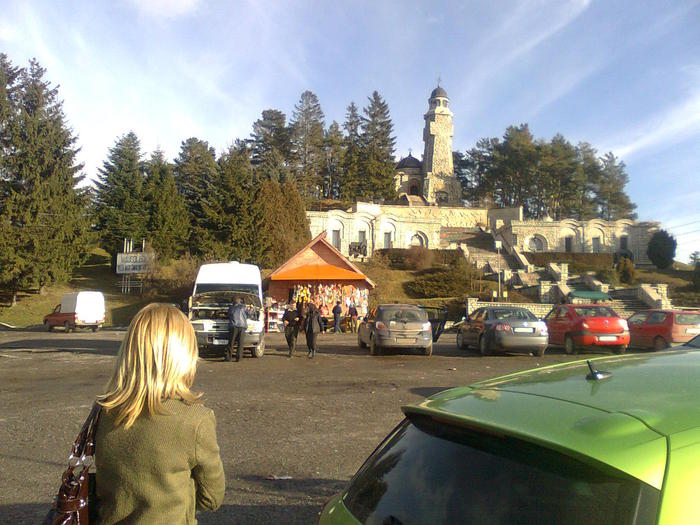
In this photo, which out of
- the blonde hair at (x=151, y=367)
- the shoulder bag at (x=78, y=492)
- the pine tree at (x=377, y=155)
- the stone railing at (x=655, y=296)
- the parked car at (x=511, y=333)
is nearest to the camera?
the shoulder bag at (x=78, y=492)

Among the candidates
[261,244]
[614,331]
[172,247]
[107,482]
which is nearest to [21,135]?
[172,247]

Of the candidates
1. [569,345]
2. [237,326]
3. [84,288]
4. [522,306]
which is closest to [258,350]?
[237,326]

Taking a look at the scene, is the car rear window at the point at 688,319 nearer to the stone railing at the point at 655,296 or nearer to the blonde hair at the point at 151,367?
the blonde hair at the point at 151,367

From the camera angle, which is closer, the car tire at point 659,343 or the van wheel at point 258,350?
the van wheel at point 258,350

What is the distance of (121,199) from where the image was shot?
60906 millimetres

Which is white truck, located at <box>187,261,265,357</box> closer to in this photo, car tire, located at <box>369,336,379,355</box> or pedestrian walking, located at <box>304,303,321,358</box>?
pedestrian walking, located at <box>304,303,321,358</box>

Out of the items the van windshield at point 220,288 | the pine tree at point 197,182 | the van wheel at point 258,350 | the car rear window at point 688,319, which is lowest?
the van wheel at point 258,350

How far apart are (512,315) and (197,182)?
207ft

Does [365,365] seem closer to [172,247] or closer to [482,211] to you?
[172,247]

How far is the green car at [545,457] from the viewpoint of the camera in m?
1.65

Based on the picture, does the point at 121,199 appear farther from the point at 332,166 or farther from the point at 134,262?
the point at 332,166

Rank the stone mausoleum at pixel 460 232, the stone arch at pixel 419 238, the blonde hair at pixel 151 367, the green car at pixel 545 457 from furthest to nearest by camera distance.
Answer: the stone arch at pixel 419 238 → the stone mausoleum at pixel 460 232 → the blonde hair at pixel 151 367 → the green car at pixel 545 457

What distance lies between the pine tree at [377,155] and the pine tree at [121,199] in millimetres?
31018

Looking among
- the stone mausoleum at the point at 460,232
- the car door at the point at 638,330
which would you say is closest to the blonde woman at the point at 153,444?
the car door at the point at 638,330
